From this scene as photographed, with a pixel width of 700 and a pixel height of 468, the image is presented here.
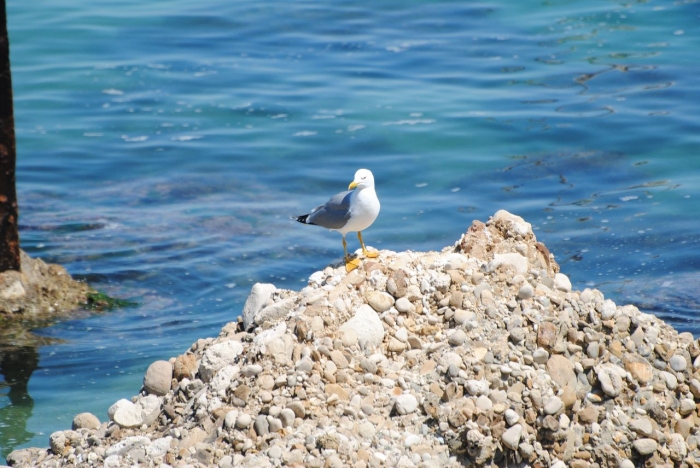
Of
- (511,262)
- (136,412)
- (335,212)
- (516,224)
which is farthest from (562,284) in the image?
(136,412)

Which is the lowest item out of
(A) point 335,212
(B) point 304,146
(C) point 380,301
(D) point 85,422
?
(B) point 304,146

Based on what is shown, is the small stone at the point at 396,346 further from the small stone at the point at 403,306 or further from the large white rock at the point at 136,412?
the large white rock at the point at 136,412

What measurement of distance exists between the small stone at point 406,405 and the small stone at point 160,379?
1509mm

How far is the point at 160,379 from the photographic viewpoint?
18.5ft

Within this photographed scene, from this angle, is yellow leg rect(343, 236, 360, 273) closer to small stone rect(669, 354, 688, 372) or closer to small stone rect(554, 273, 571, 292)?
small stone rect(554, 273, 571, 292)

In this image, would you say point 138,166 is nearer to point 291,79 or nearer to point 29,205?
point 29,205

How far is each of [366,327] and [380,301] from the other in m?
0.20

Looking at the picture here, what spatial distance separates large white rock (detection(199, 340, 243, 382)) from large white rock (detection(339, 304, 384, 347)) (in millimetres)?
659

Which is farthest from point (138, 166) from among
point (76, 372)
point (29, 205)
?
point (76, 372)

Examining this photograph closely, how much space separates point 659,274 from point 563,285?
459 cm

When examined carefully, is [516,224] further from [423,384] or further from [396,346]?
[423,384]

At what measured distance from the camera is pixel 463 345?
5.13 metres

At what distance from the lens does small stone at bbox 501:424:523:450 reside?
15.5 feet

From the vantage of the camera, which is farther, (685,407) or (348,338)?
(685,407)
